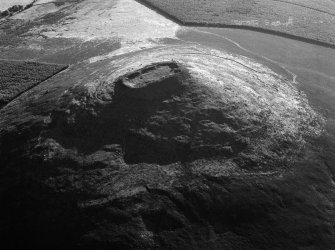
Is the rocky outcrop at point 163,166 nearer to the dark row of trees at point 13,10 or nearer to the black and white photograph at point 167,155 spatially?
the black and white photograph at point 167,155

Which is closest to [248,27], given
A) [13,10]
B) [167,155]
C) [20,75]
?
[20,75]

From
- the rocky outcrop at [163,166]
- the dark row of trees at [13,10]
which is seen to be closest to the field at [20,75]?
the rocky outcrop at [163,166]

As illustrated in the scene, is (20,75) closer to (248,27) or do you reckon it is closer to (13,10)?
(13,10)

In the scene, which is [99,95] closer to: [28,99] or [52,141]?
[52,141]

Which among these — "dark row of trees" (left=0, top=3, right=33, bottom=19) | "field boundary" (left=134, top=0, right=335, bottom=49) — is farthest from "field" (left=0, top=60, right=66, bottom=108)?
"field boundary" (left=134, top=0, right=335, bottom=49)

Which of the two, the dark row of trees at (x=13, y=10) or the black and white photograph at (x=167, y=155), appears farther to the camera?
the dark row of trees at (x=13, y=10)

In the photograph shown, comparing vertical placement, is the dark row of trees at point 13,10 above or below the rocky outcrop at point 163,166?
above

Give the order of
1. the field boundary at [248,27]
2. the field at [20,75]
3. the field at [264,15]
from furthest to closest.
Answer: the field at [264,15] → the field boundary at [248,27] → the field at [20,75]
